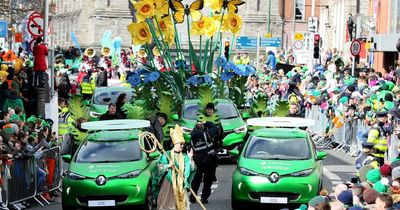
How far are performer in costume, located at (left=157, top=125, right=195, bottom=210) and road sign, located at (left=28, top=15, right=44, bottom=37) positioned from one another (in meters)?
15.9

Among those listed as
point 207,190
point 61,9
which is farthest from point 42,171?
point 61,9

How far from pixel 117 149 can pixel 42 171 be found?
2284 mm

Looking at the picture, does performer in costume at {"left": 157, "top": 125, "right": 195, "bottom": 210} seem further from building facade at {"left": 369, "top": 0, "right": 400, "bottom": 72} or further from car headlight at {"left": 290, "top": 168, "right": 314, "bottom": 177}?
building facade at {"left": 369, "top": 0, "right": 400, "bottom": 72}

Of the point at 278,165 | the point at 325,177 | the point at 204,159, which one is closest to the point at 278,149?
the point at 278,165

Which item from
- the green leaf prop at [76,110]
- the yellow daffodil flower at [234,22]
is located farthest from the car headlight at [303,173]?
the yellow daffodil flower at [234,22]

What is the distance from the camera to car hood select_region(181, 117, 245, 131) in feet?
94.3

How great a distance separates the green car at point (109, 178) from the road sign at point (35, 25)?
45.3 feet

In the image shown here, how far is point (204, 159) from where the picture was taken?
22125mm

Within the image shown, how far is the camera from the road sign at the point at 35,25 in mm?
34125

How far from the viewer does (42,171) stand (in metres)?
22.5

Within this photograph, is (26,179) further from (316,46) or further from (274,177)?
(316,46)

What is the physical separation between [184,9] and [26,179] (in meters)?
15.3

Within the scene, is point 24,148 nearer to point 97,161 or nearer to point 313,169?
point 97,161

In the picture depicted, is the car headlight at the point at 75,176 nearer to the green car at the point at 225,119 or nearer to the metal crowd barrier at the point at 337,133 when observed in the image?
the green car at the point at 225,119
